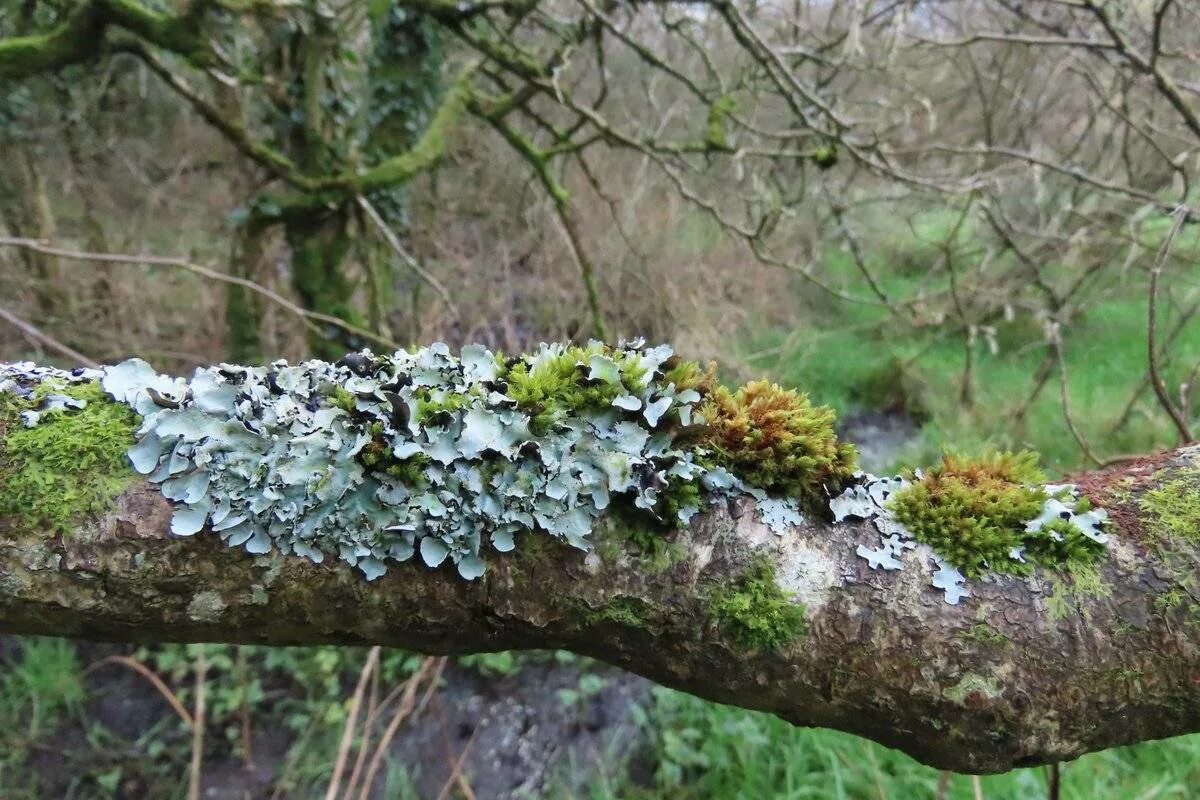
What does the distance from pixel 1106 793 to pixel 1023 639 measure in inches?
89.7

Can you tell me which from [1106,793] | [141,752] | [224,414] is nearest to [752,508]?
[224,414]

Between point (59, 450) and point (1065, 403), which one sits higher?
point (1065, 403)

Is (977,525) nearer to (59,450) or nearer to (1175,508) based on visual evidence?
(1175,508)

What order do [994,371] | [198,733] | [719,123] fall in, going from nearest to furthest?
1. [198,733]
2. [719,123]
3. [994,371]

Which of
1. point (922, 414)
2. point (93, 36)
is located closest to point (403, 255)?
point (93, 36)

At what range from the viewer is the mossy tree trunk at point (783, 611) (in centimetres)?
88

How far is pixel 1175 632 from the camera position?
0.87 meters

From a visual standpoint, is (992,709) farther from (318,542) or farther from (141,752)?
(141,752)

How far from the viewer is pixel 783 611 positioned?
91 cm

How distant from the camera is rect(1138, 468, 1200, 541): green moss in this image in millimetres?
905

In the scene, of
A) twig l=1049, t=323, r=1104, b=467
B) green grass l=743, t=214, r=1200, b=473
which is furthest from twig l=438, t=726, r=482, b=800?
green grass l=743, t=214, r=1200, b=473

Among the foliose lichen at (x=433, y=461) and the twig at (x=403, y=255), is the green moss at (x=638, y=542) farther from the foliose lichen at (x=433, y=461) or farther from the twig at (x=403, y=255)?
the twig at (x=403, y=255)

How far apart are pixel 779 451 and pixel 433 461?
447mm

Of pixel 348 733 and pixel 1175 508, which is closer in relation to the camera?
→ pixel 1175 508
